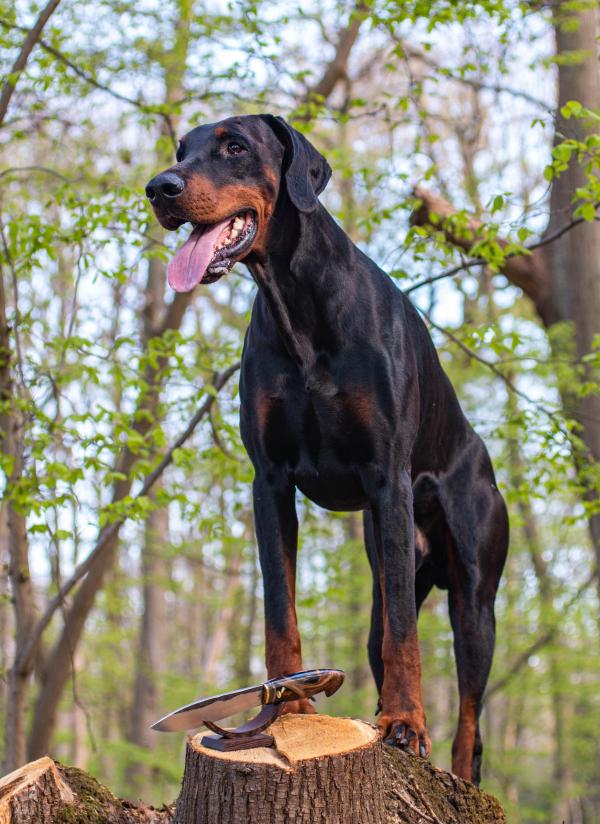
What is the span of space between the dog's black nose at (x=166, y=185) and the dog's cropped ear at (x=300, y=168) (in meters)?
0.49

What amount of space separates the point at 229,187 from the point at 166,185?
26 centimetres

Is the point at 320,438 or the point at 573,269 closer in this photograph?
the point at 320,438

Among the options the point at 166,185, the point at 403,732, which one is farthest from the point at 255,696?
the point at 166,185

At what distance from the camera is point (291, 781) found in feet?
9.74

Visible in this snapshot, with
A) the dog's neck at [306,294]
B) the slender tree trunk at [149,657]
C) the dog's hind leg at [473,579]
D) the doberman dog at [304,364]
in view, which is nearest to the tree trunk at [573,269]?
the dog's hind leg at [473,579]

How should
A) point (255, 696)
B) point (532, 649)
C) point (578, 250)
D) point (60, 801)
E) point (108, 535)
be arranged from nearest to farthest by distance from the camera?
point (255, 696)
point (60, 801)
point (108, 535)
point (578, 250)
point (532, 649)

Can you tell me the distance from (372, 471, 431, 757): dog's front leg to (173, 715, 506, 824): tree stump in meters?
0.11

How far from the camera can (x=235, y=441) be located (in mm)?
7453

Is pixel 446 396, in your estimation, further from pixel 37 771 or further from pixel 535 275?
pixel 535 275

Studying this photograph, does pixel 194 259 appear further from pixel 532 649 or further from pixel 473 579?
pixel 532 649

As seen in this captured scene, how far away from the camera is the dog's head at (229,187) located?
10.5ft

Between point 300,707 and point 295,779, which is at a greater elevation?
point 300,707

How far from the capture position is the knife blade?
10.1ft

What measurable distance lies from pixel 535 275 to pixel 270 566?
6149mm
